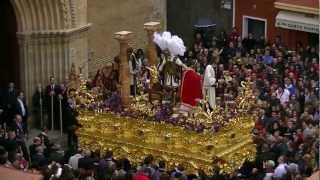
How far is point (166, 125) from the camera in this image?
2108cm

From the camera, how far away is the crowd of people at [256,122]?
19.3 meters

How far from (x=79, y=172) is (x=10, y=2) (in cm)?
836

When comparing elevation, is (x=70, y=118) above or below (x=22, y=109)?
below

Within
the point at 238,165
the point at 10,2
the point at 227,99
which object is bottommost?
the point at 238,165

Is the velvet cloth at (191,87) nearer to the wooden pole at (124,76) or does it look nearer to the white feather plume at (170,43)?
the white feather plume at (170,43)

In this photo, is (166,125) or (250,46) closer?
(166,125)

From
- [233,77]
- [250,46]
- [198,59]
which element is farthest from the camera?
[250,46]

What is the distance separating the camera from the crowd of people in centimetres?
1934

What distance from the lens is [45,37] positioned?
26.0 metres

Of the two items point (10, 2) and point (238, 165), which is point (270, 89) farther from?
point (10, 2)

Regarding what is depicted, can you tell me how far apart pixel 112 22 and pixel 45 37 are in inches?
154

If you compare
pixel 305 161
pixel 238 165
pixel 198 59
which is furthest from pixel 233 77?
pixel 305 161

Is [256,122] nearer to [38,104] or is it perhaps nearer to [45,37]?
[38,104]

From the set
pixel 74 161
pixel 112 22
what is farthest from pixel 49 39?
pixel 74 161
